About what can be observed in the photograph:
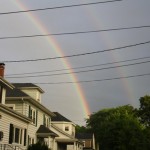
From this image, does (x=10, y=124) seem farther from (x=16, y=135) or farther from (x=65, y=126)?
(x=65, y=126)

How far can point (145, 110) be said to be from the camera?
79438 millimetres

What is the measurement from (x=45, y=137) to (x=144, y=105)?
135ft

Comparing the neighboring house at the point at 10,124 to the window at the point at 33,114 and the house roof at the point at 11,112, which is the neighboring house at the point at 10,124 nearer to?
the house roof at the point at 11,112

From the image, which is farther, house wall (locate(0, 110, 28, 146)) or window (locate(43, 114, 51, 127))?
window (locate(43, 114, 51, 127))

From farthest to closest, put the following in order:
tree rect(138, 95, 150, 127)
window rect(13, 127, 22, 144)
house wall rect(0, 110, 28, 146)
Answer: tree rect(138, 95, 150, 127)
window rect(13, 127, 22, 144)
house wall rect(0, 110, 28, 146)

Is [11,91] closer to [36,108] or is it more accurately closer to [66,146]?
[36,108]

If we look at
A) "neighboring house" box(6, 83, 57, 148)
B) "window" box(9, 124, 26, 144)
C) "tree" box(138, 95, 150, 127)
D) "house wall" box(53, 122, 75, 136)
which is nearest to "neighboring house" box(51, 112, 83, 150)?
"house wall" box(53, 122, 75, 136)

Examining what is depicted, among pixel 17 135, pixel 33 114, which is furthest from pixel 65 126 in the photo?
pixel 17 135

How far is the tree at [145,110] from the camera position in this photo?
259ft

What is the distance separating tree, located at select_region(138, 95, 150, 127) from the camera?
7888 cm

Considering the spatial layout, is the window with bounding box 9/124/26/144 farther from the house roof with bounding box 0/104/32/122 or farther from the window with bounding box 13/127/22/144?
the house roof with bounding box 0/104/32/122

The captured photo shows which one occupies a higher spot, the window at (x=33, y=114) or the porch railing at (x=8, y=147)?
the window at (x=33, y=114)

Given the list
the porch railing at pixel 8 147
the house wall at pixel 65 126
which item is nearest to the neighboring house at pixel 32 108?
the porch railing at pixel 8 147

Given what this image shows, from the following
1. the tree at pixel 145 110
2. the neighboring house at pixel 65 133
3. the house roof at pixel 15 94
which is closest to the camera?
the house roof at pixel 15 94
